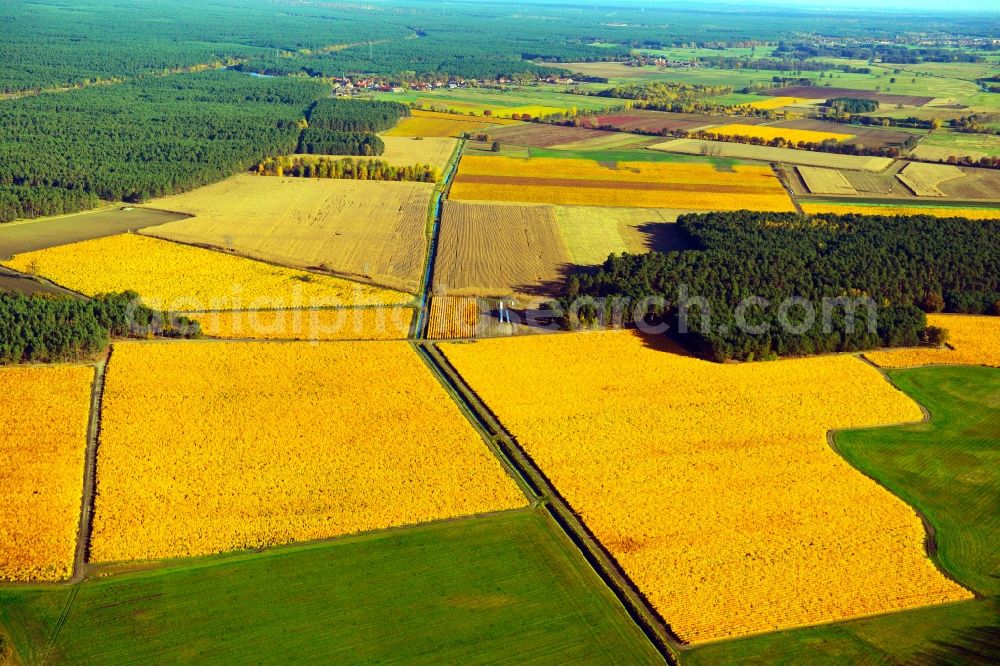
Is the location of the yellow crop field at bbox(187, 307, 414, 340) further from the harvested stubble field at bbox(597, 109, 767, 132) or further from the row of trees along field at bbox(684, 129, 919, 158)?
the harvested stubble field at bbox(597, 109, 767, 132)

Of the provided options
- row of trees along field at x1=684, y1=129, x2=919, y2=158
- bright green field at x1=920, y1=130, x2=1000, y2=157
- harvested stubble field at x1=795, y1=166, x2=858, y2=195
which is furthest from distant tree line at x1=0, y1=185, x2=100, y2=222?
bright green field at x1=920, y1=130, x2=1000, y2=157

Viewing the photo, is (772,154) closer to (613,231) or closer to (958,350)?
(613,231)

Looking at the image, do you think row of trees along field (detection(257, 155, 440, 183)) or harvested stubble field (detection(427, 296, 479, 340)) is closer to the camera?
harvested stubble field (detection(427, 296, 479, 340))

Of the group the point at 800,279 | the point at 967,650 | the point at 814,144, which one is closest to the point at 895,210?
the point at 800,279

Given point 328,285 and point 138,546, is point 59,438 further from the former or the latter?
point 328,285

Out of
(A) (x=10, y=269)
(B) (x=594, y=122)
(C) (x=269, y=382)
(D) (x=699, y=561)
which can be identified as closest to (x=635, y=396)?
(D) (x=699, y=561)

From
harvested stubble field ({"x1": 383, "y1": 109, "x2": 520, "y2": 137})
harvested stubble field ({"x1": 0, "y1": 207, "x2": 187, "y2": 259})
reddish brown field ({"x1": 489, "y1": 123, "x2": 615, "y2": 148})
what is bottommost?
harvested stubble field ({"x1": 0, "y1": 207, "x2": 187, "y2": 259})
